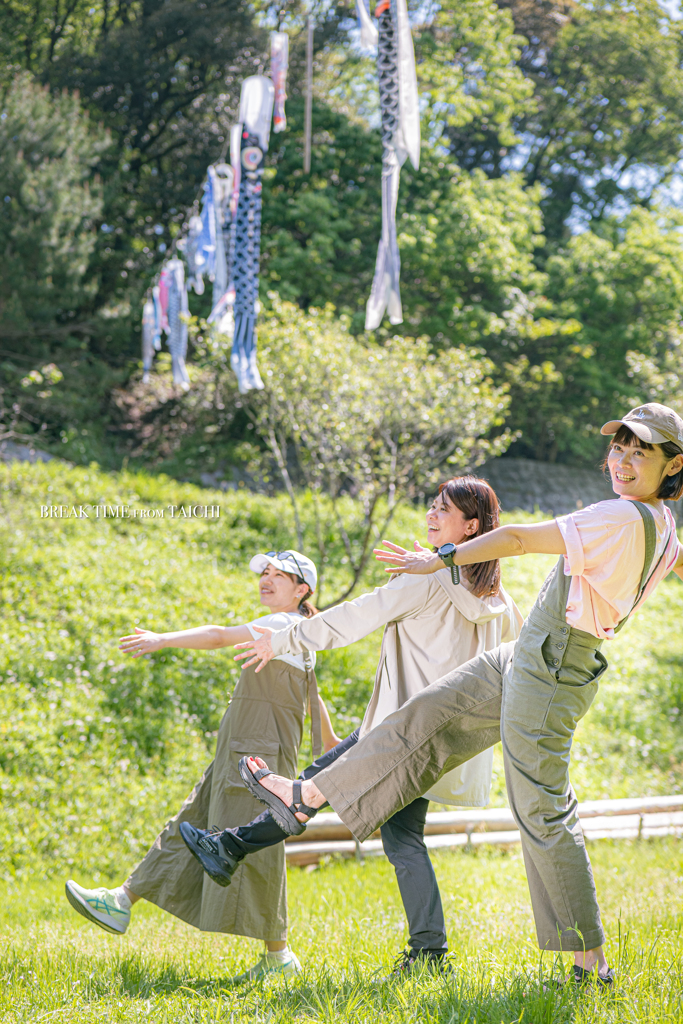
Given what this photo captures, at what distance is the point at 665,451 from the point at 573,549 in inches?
18.3

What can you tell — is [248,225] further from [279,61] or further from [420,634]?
[420,634]

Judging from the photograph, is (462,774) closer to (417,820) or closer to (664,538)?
(417,820)

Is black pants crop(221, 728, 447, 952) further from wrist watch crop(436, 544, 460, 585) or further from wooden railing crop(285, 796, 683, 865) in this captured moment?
wooden railing crop(285, 796, 683, 865)

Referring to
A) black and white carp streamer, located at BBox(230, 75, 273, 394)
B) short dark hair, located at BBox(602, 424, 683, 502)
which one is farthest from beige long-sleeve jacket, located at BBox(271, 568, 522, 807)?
black and white carp streamer, located at BBox(230, 75, 273, 394)

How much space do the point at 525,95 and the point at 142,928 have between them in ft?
71.0

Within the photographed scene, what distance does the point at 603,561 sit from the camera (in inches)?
95.8

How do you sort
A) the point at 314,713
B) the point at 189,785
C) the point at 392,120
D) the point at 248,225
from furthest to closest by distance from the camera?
the point at 248,225
the point at 392,120
the point at 189,785
the point at 314,713

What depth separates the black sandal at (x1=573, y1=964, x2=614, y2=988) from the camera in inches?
100

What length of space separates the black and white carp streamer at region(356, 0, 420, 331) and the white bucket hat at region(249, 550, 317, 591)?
433 centimetres

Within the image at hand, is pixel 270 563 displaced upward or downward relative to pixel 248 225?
downward

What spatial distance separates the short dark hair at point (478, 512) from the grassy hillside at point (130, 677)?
3830mm

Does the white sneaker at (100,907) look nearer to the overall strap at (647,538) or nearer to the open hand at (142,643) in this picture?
the open hand at (142,643)

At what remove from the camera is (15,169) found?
13.1 m

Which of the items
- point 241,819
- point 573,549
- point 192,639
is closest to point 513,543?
point 573,549
